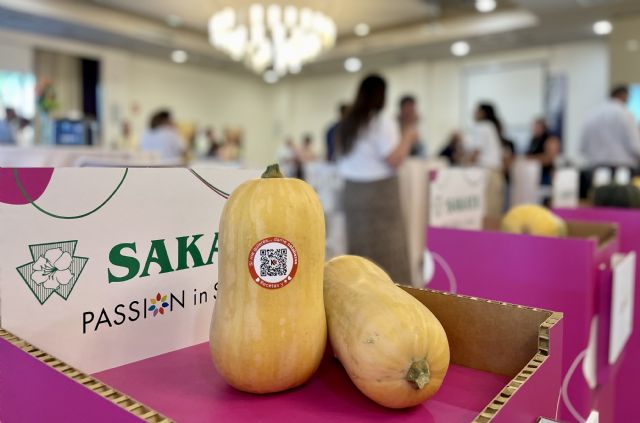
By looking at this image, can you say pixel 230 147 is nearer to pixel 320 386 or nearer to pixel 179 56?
pixel 179 56

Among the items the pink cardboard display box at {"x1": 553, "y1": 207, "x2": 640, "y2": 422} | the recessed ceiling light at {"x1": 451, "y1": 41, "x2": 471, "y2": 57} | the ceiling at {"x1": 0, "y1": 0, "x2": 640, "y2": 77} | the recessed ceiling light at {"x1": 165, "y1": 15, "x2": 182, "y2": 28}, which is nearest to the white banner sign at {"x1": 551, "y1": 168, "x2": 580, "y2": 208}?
the pink cardboard display box at {"x1": 553, "y1": 207, "x2": 640, "y2": 422}

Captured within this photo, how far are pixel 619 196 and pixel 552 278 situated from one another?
1.13m

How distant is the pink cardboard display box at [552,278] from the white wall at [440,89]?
8.77m

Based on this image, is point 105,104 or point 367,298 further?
point 105,104

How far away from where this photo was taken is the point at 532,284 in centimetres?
121

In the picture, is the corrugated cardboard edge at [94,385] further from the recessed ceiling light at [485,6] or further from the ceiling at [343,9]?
the recessed ceiling light at [485,6]

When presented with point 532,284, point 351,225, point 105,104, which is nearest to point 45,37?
point 105,104

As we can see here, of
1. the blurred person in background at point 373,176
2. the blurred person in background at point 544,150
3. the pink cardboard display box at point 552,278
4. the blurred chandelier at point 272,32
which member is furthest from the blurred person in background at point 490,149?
the pink cardboard display box at point 552,278

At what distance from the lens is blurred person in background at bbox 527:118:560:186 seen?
6.11 meters

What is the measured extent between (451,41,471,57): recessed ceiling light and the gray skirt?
6867mm

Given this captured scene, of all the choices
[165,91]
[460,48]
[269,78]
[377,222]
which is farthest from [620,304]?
[269,78]

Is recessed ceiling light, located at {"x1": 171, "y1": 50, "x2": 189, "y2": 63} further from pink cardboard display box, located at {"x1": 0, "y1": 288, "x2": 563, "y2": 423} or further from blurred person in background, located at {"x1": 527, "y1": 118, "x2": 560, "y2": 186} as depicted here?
pink cardboard display box, located at {"x1": 0, "y1": 288, "x2": 563, "y2": 423}

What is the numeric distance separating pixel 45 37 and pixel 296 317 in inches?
410

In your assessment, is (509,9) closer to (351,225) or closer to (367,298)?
(351,225)
